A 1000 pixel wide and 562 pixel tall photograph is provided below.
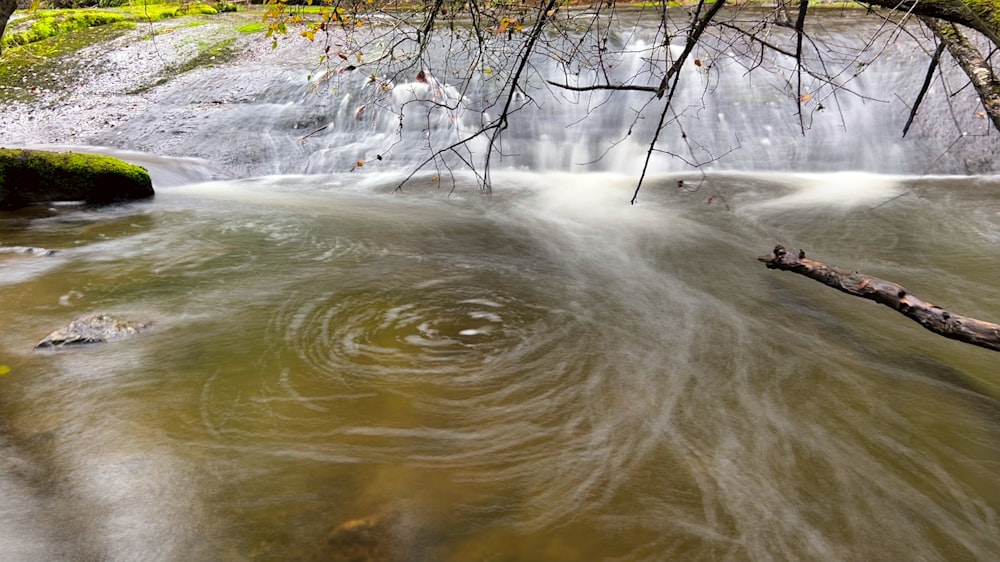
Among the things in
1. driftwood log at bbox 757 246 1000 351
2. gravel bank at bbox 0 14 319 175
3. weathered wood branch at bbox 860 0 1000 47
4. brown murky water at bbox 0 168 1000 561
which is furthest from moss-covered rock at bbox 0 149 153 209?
weathered wood branch at bbox 860 0 1000 47

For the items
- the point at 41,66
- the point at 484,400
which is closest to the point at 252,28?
the point at 41,66

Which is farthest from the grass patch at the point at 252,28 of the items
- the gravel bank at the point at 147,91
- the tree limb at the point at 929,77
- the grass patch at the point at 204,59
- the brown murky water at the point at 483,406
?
the tree limb at the point at 929,77

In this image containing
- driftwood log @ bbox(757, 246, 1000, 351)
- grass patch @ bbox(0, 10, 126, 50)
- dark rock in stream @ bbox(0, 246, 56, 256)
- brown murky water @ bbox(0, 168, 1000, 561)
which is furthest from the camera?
grass patch @ bbox(0, 10, 126, 50)

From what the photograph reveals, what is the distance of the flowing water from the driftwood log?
546mm

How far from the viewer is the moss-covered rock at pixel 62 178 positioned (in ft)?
22.9

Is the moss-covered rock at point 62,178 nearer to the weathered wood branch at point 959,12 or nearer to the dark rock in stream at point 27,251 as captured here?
the dark rock in stream at point 27,251

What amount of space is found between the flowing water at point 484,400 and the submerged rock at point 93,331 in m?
0.12

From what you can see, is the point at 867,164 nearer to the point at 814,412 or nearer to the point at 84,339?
the point at 814,412

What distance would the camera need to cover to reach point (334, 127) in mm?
10539

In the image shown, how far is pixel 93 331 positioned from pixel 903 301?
4962 mm

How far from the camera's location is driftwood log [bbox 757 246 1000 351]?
9.84 feet

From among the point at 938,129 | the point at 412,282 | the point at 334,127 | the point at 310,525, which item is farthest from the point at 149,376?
the point at 938,129

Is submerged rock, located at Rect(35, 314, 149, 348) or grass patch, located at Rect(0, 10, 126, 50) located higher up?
grass patch, located at Rect(0, 10, 126, 50)

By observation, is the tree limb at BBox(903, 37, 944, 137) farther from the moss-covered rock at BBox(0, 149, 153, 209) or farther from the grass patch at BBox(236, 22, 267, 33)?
the grass patch at BBox(236, 22, 267, 33)
